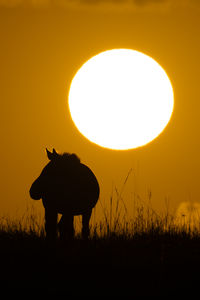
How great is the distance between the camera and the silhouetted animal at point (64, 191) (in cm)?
793

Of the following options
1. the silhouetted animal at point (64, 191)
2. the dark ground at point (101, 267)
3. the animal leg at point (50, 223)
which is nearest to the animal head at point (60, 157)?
the silhouetted animal at point (64, 191)

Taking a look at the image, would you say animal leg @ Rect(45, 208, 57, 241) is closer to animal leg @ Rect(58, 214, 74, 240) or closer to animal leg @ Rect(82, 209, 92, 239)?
animal leg @ Rect(58, 214, 74, 240)

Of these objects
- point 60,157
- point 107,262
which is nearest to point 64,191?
point 60,157

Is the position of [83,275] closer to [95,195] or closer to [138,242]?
[138,242]

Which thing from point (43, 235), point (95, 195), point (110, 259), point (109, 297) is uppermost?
point (95, 195)

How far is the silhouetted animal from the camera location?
793 centimetres

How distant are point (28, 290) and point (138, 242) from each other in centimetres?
222

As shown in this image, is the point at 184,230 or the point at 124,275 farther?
the point at 184,230

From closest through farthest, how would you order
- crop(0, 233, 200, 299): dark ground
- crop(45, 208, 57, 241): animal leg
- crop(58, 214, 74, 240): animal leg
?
crop(0, 233, 200, 299): dark ground < crop(45, 208, 57, 241): animal leg < crop(58, 214, 74, 240): animal leg

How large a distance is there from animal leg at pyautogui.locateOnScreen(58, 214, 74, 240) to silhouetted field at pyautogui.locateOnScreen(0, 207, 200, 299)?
0.18 m

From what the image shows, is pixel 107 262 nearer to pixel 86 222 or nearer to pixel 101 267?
pixel 101 267

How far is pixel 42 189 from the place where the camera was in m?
7.98

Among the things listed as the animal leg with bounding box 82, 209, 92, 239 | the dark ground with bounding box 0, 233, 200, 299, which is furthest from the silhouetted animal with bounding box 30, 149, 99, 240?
the dark ground with bounding box 0, 233, 200, 299

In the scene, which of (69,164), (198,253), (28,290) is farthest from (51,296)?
(69,164)
